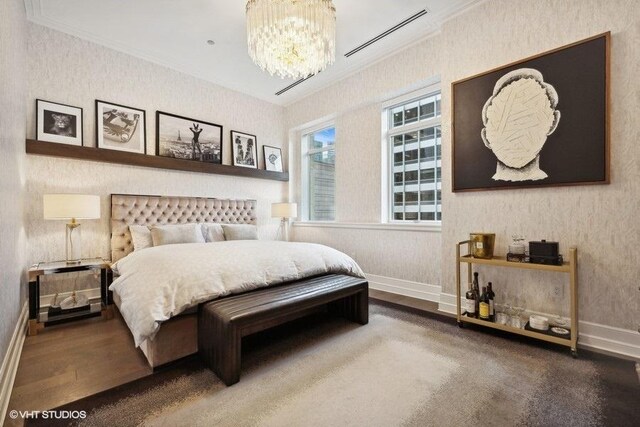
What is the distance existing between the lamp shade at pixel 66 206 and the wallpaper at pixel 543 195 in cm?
343

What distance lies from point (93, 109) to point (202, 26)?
1.68 meters

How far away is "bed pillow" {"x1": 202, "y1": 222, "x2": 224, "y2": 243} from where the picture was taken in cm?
376

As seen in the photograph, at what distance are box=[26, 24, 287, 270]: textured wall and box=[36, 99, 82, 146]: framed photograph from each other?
0.07m

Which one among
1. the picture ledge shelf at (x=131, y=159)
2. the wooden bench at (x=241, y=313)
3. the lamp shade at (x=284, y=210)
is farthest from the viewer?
the lamp shade at (x=284, y=210)

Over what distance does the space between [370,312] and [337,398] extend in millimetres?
1466

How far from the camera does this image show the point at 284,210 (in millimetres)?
4766

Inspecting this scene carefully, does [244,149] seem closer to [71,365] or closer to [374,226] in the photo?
[374,226]

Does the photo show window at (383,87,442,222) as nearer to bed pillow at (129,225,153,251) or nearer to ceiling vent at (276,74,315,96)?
ceiling vent at (276,74,315,96)

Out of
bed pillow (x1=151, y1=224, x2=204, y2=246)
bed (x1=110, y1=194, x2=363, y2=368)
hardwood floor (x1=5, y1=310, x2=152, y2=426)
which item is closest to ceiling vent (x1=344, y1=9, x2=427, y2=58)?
bed (x1=110, y1=194, x2=363, y2=368)

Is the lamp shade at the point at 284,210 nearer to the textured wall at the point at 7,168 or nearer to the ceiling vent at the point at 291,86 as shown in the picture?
the ceiling vent at the point at 291,86

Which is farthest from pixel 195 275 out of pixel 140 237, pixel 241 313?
pixel 140 237

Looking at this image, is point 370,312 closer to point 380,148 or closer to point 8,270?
point 380,148

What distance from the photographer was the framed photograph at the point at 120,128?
3404mm

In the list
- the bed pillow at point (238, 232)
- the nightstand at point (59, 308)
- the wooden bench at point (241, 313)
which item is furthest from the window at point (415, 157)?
the nightstand at point (59, 308)
